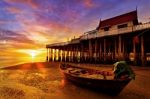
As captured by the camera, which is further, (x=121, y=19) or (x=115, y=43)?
(x=121, y=19)

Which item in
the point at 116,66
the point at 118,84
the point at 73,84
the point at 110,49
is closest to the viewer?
the point at 118,84

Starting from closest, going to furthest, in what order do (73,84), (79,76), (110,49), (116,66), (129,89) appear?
(116,66)
(129,89)
(79,76)
(73,84)
(110,49)

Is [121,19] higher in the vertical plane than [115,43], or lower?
higher

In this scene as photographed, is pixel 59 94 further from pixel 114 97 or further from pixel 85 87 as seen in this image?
pixel 114 97

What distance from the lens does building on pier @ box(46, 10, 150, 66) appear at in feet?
71.2

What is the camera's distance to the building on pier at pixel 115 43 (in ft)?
71.2

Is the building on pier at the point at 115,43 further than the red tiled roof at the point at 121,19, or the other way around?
the red tiled roof at the point at 121,19

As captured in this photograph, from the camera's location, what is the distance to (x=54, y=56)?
156ft

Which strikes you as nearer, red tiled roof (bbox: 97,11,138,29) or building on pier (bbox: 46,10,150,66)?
building on pier (bbox: 46,10,150,66)

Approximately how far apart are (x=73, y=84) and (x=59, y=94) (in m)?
3.18

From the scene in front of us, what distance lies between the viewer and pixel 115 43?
84.8ft

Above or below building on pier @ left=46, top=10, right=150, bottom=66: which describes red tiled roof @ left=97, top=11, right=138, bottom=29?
above

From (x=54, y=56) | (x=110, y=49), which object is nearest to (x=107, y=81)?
(x=110, y=49)

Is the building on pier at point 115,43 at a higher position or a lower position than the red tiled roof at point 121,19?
lower
